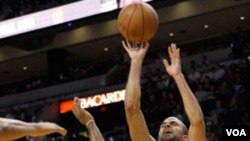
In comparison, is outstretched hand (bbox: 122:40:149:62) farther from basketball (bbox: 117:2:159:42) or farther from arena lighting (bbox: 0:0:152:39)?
arena lighting (bbox: 0:0:152:39)

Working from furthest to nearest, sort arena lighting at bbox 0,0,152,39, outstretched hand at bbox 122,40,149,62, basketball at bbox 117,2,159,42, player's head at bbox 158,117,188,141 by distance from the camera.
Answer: arena lighting at bbox 0,0,152,39
basketball at bbox 117,2,159,42
player's head at bbox 158,117,188,141
outstretched hand at bbox 122,40,149,62

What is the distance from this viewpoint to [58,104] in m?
15.3

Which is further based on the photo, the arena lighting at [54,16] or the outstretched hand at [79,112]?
the arena lighting at [54,16]

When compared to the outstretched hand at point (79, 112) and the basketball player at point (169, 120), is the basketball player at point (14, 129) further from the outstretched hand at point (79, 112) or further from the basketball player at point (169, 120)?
the outstretched hand at point (79, 112)

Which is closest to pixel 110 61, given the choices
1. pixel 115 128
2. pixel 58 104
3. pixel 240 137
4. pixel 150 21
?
pixel 58 104

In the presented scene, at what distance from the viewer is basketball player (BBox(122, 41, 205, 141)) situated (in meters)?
2.97

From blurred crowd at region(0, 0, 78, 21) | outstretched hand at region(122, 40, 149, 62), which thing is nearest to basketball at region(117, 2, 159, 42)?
outstretched hand at region(122, 40, 149, 62)

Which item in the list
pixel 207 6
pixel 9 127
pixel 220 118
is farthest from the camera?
pixel 207 6

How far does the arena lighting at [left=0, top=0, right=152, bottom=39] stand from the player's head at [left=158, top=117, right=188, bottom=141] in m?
10.1

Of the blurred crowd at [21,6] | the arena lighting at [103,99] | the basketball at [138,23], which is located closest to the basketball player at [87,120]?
the basketball at [138,23]

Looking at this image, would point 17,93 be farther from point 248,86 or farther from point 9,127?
point 9,127

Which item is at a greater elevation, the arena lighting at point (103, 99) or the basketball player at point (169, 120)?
the arena lighting at point (103, 99)

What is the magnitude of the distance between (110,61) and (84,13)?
146 inches

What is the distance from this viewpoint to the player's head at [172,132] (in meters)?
3.19
